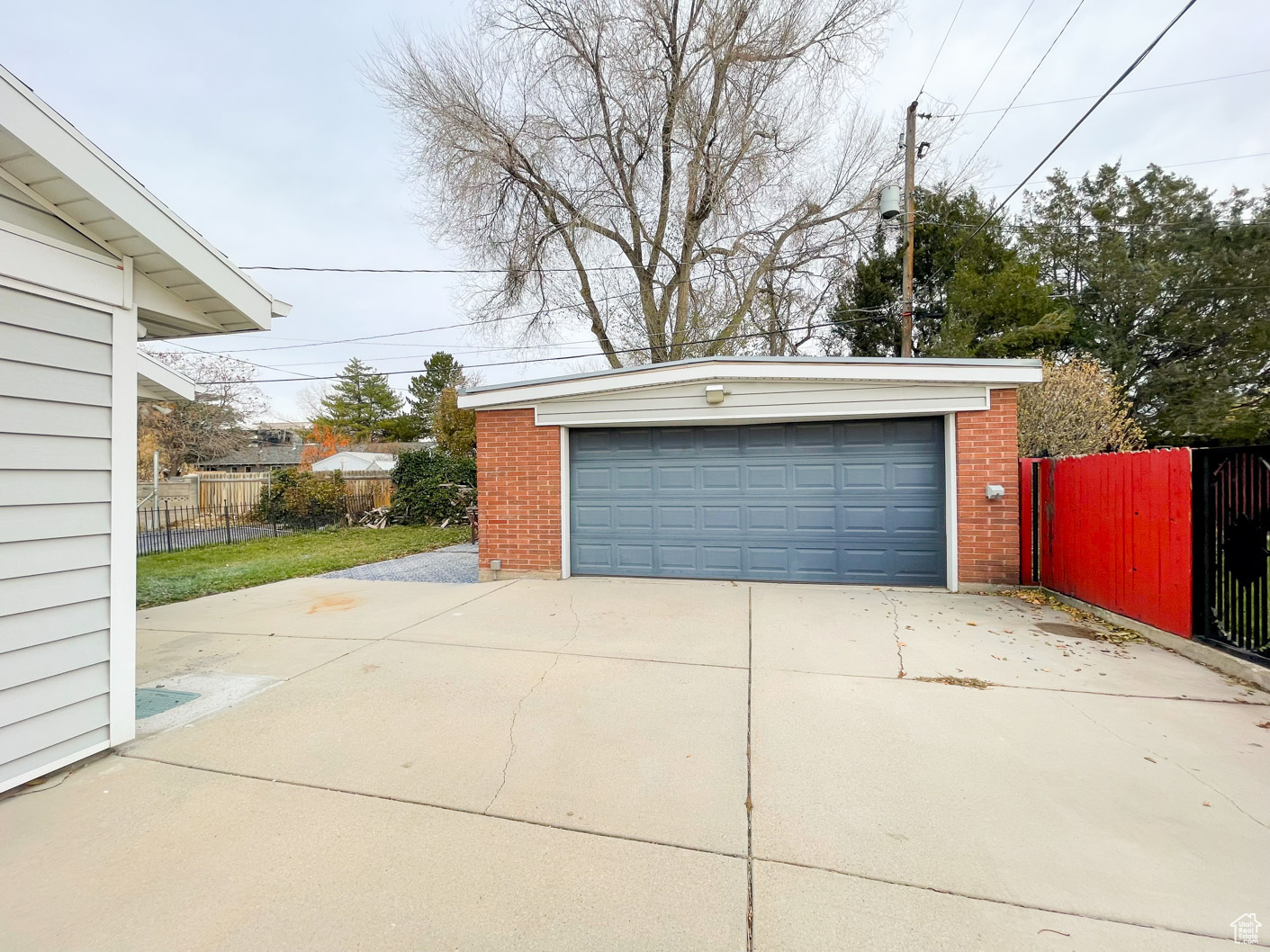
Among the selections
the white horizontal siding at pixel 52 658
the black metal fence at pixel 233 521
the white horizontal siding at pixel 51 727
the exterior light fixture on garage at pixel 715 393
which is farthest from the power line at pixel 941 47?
the black metal fence at pixel 233 521

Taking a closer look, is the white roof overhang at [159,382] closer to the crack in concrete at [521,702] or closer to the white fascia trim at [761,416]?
the white fascia trim at [761,416]

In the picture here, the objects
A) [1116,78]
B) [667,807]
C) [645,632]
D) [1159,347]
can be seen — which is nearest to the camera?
[667,807]

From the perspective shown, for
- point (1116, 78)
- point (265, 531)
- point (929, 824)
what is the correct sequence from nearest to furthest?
point (929, 824)
point (1116, 78)
point (265, 531)

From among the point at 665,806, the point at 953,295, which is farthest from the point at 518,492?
the point at 953,295

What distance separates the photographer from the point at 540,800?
2.43 m

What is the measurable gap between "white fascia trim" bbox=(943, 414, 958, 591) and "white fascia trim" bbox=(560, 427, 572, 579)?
4.55m

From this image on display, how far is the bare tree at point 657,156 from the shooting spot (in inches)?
474

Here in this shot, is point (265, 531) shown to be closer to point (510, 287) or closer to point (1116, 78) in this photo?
point (510, 287)

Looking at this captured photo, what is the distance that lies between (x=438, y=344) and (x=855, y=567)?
15425mm

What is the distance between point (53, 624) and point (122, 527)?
1.69 ft

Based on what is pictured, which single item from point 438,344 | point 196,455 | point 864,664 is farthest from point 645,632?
point 196,455

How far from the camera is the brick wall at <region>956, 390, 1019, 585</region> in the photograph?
6.14 metres

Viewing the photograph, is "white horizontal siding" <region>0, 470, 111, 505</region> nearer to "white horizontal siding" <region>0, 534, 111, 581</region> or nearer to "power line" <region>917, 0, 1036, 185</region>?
"white horizontal siding" <region>0, 534, 111, 581</region>

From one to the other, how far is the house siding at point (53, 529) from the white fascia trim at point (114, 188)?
0.52 m
